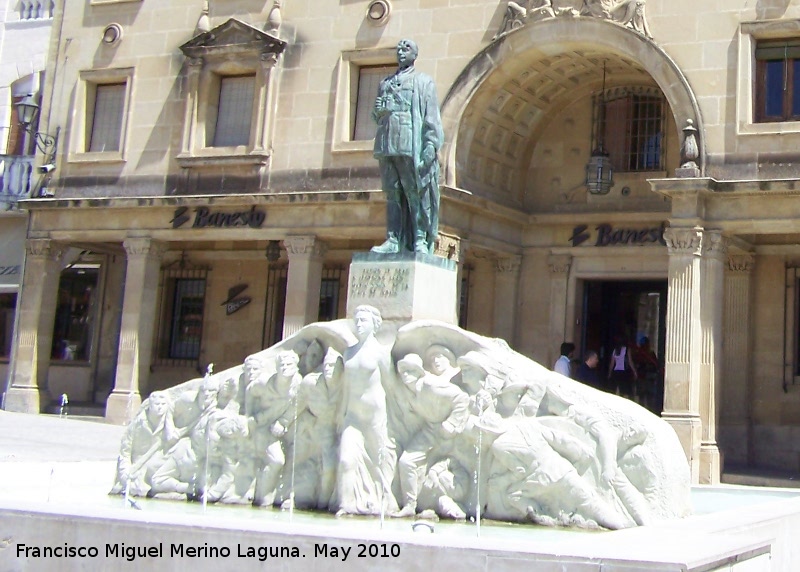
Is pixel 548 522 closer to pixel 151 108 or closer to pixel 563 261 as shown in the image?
pixel 563 261

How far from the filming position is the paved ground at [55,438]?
15984mm

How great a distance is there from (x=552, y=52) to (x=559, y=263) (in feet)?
13.8

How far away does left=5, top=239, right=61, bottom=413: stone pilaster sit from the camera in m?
24.3

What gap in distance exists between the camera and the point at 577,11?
19938 mm

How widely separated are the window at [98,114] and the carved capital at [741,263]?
12.4 metres

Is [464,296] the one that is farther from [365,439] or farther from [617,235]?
[365,439]

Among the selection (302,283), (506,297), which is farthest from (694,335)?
(302,283)

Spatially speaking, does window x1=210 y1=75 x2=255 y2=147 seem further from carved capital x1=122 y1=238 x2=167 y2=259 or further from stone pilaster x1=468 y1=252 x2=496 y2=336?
stone pilaster x1=468 y1=252 x2=496 y2=336

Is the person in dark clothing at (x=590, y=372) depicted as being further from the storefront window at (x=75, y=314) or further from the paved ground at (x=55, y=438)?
the storefront window at (x=75, y=314)

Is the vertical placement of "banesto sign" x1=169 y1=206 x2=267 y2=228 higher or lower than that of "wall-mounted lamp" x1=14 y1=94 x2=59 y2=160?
lower

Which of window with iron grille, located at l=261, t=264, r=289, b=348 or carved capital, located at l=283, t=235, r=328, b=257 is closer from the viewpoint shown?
carved capital, located at l=283, t=235, r=328, b=257

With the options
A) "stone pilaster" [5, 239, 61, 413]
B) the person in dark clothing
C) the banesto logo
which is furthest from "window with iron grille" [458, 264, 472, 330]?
"stone pilaster" [5, 239, 61, 413]

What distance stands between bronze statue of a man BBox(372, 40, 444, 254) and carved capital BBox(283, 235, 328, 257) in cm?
1044

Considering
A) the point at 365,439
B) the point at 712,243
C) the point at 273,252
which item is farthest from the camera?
the point at 273,252
